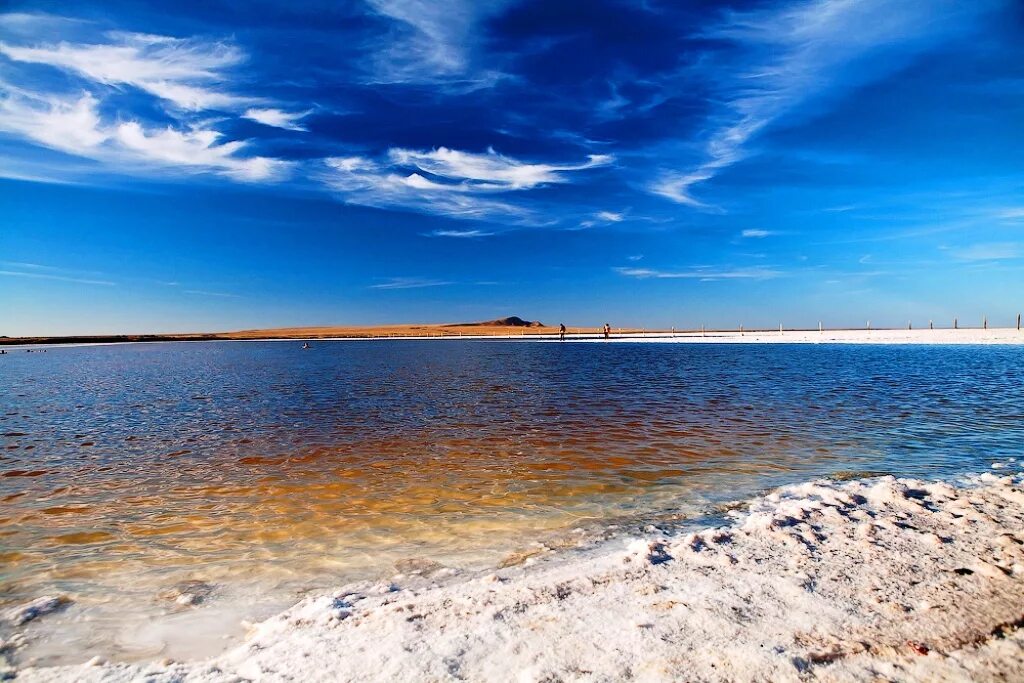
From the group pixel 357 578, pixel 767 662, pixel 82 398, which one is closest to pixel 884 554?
pixel 767 662

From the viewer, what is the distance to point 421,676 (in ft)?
10.9

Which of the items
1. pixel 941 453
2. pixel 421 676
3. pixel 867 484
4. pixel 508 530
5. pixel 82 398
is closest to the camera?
pixel 421 676

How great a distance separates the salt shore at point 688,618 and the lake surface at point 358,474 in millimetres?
637

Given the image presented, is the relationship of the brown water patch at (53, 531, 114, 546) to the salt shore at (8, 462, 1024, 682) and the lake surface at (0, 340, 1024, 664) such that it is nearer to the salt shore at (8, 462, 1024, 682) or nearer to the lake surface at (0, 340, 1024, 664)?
the lake surface at (0, 340, 1024, 664)

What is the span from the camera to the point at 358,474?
939cm

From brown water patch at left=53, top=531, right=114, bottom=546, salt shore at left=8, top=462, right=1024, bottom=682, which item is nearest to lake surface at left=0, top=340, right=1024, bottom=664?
brown water patch at left=53, top=531, right=114, bottom=546

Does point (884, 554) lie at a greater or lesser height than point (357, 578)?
greater

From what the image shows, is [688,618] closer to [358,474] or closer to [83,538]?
[358,474]

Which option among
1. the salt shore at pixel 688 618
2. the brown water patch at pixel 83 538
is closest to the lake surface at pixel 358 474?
the brown water patch at pixel 83 538

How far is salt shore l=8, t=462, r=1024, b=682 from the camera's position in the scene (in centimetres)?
335

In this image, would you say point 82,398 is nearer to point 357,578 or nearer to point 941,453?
point 357,578

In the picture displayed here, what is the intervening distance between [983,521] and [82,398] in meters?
25.5

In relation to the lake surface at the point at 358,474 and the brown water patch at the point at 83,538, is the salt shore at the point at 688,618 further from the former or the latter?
the brown water patch at the point at 83,538

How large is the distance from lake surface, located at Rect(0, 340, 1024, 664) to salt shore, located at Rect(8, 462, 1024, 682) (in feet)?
2.09
